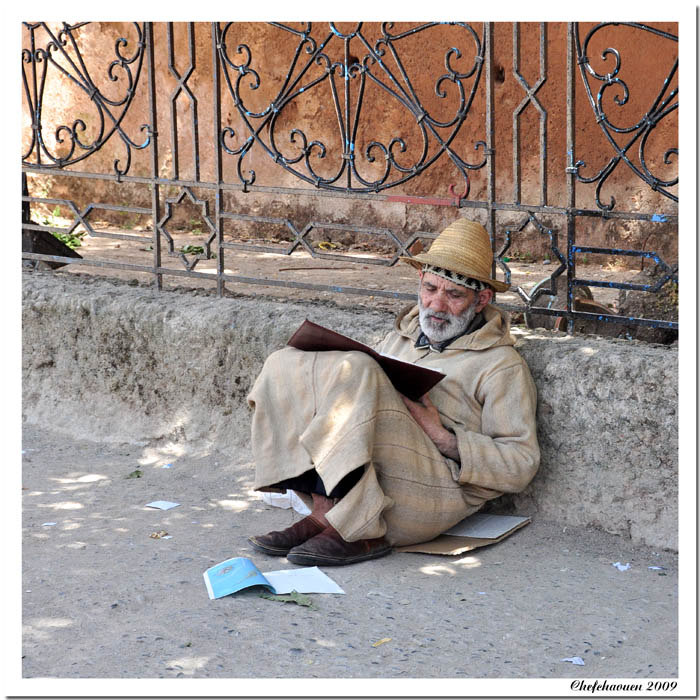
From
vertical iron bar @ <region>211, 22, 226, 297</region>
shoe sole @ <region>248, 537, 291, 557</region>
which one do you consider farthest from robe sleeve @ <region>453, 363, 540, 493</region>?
vertical iron bar @ <region>211, 22, 226, 297</region>

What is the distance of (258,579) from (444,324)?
123cm

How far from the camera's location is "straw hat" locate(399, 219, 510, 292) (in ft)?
12.9

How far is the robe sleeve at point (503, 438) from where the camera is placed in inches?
150

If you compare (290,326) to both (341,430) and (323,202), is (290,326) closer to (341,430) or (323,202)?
(341,430)

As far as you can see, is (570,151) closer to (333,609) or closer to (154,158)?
(333,609)

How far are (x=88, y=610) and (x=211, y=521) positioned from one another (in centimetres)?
96

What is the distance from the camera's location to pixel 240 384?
16.2 ft

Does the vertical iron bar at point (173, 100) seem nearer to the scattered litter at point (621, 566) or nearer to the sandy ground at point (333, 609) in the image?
the sandy ground at point (333, 609)

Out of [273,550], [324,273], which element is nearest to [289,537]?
[273,550]

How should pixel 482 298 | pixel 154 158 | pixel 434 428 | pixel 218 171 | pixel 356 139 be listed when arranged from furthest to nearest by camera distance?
pixel 356 139, pixel 154 158, pixel 218 171, pixel 482 298, pixel 434 428

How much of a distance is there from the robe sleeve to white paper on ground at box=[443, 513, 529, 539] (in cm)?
19

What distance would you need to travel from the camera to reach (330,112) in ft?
30.9

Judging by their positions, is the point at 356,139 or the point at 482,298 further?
the point at 356,139

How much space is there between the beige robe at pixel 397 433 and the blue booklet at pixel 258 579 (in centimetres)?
20
